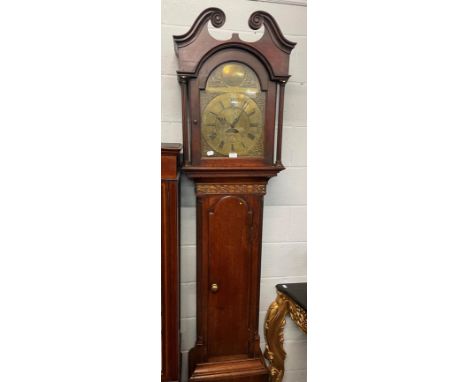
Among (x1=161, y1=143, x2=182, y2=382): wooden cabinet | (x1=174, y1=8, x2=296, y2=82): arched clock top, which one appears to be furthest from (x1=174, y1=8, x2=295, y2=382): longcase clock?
(x1=161, y1=143, x2=182, y2=382): wooden cabinet

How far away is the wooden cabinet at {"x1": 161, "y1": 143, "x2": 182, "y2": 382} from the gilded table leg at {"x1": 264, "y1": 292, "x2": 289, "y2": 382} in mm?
485

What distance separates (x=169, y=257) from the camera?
4.15ft

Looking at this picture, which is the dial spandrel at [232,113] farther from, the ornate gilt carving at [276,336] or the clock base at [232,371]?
the clock base at [232,371]

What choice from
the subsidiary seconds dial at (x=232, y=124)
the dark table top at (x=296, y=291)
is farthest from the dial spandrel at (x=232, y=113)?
the dark table top at (x=296, y=291)

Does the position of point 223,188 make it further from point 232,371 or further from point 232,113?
point 232,371

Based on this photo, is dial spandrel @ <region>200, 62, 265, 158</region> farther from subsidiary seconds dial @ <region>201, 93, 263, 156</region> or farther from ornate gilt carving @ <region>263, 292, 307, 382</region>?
ornate gilt carving @ <region>263, 292, 307, 382</region>

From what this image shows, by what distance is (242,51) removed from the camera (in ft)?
4.42

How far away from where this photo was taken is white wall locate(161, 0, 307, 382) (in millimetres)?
1562

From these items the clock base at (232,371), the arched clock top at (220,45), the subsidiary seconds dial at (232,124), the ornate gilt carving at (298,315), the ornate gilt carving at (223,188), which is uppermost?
the arched clock top at (220,45)

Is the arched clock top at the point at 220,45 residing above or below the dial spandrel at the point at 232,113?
above

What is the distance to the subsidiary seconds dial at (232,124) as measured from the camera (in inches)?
53.6

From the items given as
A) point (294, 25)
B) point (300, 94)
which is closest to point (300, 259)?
point (300, 94)

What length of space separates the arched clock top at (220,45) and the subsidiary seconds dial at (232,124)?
0.13 m
